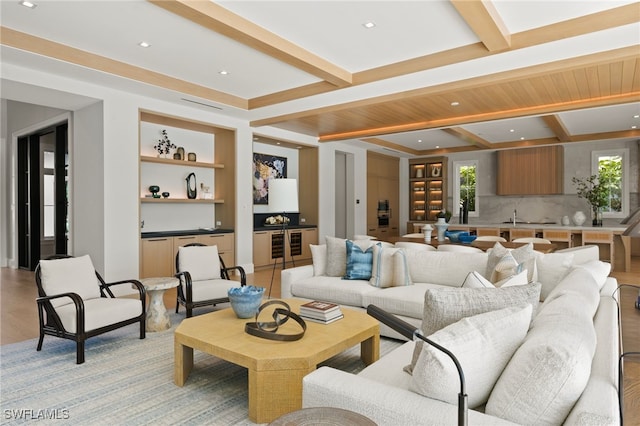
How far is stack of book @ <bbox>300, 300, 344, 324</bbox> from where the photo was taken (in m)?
2.97

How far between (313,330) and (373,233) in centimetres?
793

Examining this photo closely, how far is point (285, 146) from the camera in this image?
29.0ft

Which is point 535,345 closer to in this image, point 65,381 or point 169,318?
point 65,381

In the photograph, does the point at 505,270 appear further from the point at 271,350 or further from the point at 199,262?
the point at 199,262

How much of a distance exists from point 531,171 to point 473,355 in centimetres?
952

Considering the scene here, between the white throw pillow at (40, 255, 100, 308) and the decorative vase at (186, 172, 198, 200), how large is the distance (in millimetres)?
3205

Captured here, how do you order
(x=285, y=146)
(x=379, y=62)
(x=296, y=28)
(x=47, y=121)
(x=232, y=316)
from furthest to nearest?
1. (x=285, y=146)
2. (x=47, y=121)
3. (x=379, y=62)
4. (x=296, y=28)
5. (x=232, y=316)

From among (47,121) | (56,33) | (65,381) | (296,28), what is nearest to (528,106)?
(296,28)

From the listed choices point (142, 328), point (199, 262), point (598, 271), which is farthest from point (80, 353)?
point (598, 271)

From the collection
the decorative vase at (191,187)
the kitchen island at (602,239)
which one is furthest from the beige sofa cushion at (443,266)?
the kitchen island at (602,239)

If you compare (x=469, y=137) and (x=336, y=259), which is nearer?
(x=336, y=259)

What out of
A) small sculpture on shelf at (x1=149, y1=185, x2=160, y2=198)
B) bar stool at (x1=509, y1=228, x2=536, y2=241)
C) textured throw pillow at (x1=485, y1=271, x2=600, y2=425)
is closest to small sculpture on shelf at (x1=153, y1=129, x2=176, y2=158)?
small sculpture on shelf at (x1=149, y1=185, x2=160, y2=198)

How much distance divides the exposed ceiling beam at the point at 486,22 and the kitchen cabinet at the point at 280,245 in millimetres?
5027
